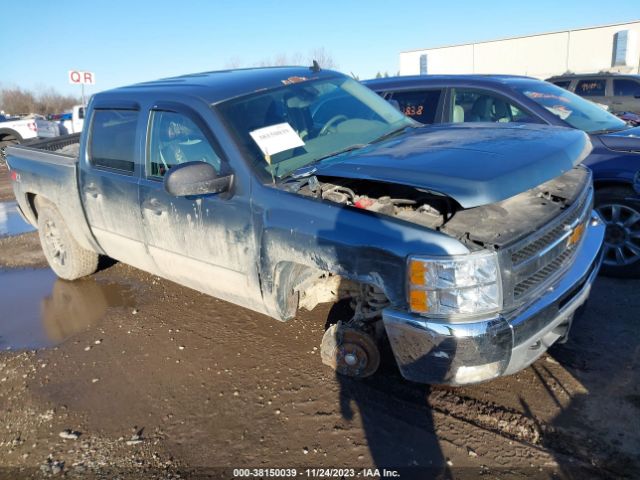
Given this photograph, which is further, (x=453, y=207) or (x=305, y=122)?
(x=305, y=122)

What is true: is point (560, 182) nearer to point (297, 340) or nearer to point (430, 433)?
point (430, 433)

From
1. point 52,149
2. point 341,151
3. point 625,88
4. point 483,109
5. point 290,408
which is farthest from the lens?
point 625,88

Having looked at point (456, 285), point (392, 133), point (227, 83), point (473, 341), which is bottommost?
point (473, 341)

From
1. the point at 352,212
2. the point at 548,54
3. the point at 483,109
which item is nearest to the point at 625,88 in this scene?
the point at 483,109

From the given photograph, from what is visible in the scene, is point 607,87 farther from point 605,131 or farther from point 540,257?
point 540,257

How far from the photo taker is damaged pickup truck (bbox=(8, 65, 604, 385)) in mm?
2371

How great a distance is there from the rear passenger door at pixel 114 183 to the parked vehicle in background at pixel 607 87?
30.3 ft

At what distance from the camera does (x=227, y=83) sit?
143 inches

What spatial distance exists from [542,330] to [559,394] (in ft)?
2.02

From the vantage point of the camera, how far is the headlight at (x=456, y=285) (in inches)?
90.4

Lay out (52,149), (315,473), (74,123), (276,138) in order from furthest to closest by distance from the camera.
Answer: (74,123)
(52,149)
(276,138)
(315,473)

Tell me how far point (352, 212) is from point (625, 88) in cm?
1045

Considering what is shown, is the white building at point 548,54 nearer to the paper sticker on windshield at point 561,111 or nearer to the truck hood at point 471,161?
the paper sticker on windshield at point 561,111

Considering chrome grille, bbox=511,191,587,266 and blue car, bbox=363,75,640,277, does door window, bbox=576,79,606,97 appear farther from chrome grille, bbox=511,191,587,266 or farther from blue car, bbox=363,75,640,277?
chrome grille, bbox=511,191,587,266
